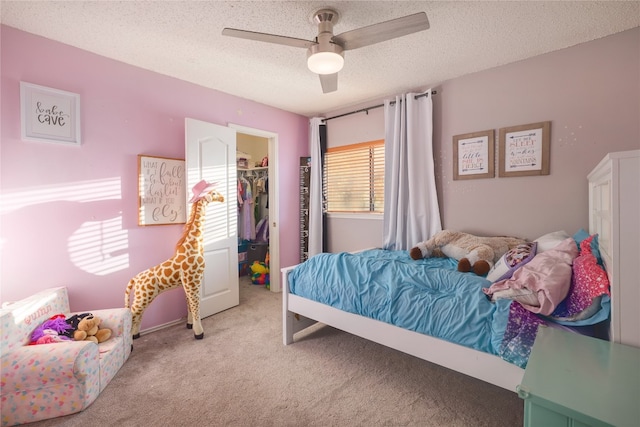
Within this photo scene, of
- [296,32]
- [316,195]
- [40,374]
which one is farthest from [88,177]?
[316,195]

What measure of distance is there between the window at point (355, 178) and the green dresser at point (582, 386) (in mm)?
2685

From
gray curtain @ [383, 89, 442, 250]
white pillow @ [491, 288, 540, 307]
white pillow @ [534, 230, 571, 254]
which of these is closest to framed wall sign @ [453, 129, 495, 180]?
gray curtain @ [383, 89, 442, 250]

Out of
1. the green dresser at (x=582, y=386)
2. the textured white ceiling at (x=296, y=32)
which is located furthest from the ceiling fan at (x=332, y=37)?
the green dresser at (x=582, y=386)

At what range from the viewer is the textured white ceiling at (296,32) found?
1854 millimetres

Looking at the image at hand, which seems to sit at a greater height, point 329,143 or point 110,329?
point 329,143

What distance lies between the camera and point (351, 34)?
1.74 m

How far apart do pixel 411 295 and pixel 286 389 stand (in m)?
1.01

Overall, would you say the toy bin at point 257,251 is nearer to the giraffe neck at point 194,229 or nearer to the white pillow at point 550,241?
the giraffe neck at point 194,229

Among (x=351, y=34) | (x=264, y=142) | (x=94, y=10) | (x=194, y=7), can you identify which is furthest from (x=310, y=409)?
(x=264, y=142)

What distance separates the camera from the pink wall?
6.78 feet

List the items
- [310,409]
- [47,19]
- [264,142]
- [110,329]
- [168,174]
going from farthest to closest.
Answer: [264,142] → [168,174] → [110,329] → [47,19] → [310,409]

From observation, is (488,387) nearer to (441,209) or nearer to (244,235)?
(441,209)

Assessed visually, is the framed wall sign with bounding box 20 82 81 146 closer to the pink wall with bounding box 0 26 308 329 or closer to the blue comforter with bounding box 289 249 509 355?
the pink wall with bounding box 0 26 308 329

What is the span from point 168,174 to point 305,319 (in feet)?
6.32
